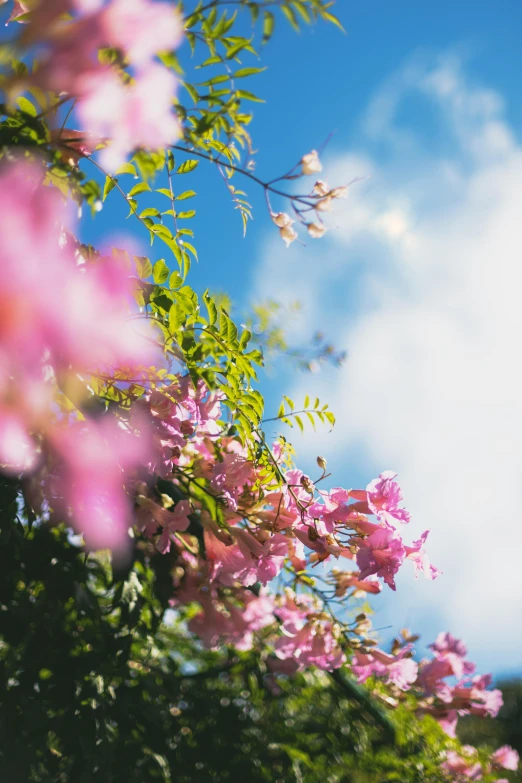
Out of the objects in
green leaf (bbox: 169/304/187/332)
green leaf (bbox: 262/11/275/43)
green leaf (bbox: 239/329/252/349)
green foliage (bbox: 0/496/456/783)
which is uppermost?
green leaf (bbox: 262/11/275/43)

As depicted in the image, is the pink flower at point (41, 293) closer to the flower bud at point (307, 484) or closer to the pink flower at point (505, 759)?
the flower bud at point (307, 484)

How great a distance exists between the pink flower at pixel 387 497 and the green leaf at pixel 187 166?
77cm

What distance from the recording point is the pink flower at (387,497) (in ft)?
3.84

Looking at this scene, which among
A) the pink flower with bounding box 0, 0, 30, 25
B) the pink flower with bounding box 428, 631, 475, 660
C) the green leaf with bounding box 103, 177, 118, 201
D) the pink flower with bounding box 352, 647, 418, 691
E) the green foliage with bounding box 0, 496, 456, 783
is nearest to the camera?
the pink flower with bounding box 0, 0, 30, 25

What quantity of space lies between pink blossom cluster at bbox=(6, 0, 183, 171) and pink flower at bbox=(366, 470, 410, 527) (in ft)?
2.70

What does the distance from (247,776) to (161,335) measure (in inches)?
73.1

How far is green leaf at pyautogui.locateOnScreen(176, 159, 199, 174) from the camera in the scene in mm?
1110

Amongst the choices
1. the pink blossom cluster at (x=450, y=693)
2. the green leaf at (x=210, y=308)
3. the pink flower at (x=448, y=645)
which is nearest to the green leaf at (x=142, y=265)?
the green leaf at (x=210, y=308)

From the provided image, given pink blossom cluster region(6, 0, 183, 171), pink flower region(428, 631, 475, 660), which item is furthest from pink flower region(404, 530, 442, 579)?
pink flower region(428, 631, 475, 660)

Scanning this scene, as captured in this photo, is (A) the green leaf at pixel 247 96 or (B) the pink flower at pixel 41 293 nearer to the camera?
(B) the pink flower at pixel 41 293

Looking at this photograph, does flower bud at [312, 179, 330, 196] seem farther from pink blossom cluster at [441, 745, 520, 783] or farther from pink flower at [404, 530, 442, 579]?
pink blossom cluster at [441, 745, 520, 783]

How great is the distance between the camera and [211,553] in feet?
4.24

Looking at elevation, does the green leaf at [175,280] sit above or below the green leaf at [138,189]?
below

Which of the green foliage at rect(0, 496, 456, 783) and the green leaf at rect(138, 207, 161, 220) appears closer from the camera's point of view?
the green leaf at rect(138, 207, 161, 220)
